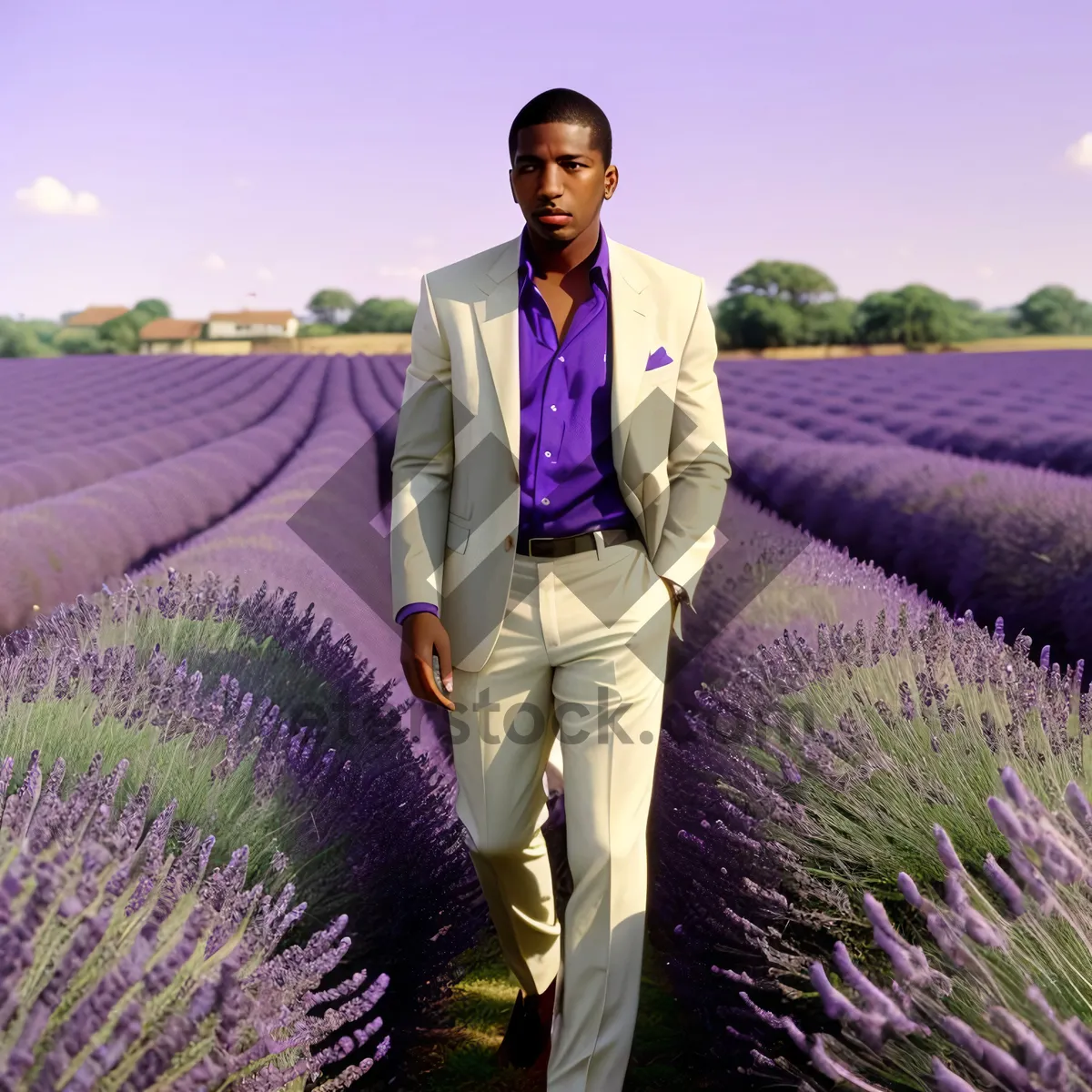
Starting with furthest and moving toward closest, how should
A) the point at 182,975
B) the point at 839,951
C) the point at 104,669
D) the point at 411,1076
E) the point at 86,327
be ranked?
the point at 86,327
the point at 411,1076
the point at 104,669
the point at 182,975
the point at 839,951

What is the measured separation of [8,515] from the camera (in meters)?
5.84

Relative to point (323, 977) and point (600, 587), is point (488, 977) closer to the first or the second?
point (323, 977)

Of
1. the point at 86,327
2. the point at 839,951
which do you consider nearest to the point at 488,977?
the point at 839,951

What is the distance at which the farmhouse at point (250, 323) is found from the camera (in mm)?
56656

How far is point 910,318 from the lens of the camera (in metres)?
39.8

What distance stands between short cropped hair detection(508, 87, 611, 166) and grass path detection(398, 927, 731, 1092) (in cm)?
184

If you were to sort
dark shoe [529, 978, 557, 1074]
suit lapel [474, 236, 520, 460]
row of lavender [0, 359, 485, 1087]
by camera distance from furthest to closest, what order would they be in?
dark shoe [529, 978, 557, 1074], suit lapel [474, 236, 520, 460], row of lavender [0, 359, 485, 1087]

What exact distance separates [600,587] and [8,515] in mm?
4693

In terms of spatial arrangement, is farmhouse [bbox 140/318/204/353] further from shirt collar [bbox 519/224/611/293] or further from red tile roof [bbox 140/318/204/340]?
shirt collar [bbox 519/224/611/293]

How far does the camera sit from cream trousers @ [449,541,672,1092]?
2045 mm

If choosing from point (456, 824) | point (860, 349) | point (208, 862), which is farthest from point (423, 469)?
point (860, 349)

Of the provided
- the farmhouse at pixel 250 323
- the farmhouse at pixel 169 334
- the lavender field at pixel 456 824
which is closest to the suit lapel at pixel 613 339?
the lavender field at pixel 456 824

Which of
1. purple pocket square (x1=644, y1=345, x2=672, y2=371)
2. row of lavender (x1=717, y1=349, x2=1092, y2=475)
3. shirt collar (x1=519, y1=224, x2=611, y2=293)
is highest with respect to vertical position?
shirt collar (x1=519, y1=224, x2=611, y2=293)

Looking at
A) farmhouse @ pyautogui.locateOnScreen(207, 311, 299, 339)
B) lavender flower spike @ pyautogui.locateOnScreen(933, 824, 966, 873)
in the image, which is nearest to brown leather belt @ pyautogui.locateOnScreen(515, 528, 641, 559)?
lavender flower spike @ pyautogui.locateOnScreen(933, 824, 966, 873)
